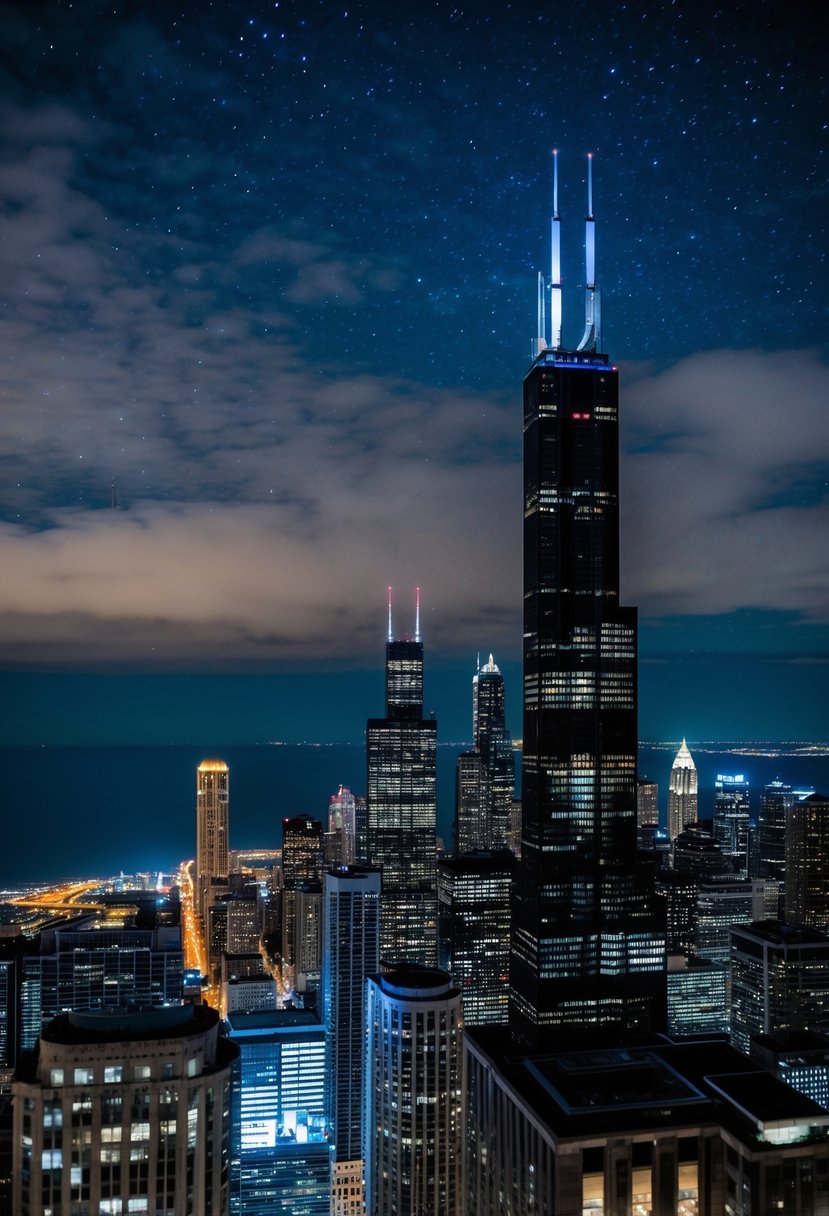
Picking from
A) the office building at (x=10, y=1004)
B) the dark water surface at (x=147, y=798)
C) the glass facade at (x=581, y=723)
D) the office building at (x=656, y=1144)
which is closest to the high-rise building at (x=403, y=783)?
the dark water surface at (x=147, y=798)

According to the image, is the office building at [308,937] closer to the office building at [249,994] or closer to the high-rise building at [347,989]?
the office building at [249,994]

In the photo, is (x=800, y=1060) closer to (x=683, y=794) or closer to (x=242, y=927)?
(x=242, y=927)

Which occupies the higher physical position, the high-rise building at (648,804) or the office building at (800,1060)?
the high-rise building at (648,804)

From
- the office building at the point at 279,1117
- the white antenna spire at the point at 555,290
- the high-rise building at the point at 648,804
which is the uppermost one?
the white antenna spire at the point at 555,290

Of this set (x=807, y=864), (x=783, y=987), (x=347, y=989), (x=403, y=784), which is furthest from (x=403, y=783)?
(x=783, y=987)

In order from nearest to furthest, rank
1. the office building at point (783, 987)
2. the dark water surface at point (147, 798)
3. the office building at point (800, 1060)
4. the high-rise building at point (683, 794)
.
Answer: the office building at point (800, 1060) < the office building at point (783, 987) < the dark water surface at point (147, 798) < the high-rise building at point (683, 794)

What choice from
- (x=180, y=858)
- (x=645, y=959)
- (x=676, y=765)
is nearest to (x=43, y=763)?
(x=180, y=858)

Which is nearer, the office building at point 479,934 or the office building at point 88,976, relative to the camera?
the office building at point 88,976
